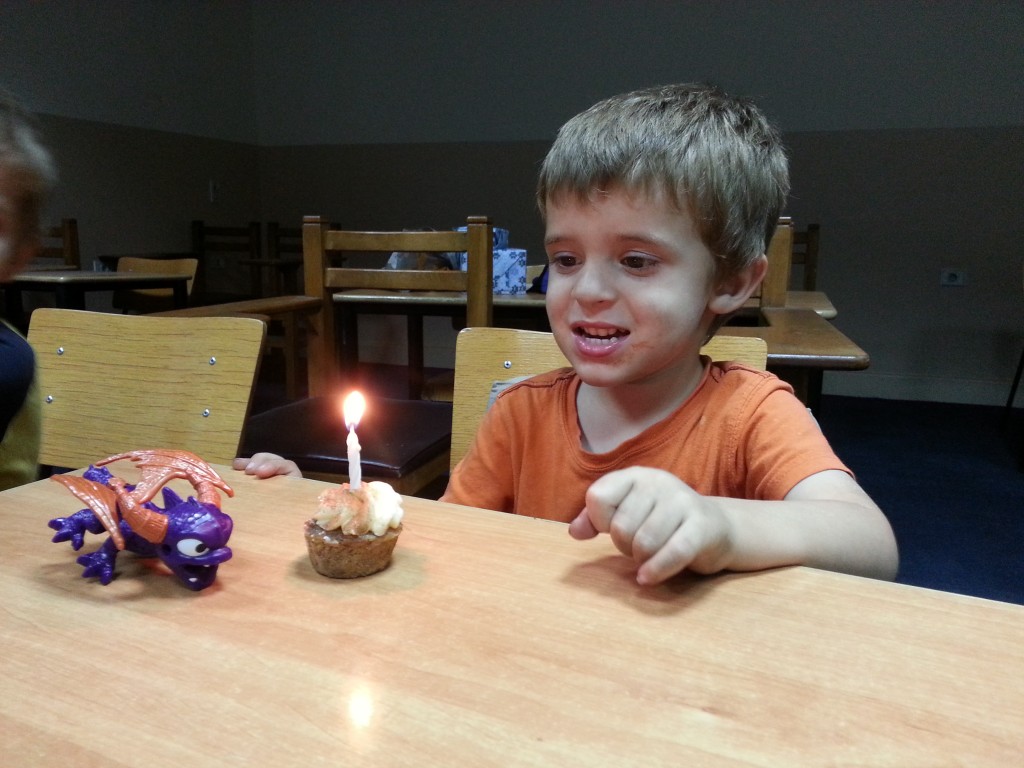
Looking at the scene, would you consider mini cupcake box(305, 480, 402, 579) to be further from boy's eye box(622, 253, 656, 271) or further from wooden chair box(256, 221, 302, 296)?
wooden chair box(256, 221, 302, 296)

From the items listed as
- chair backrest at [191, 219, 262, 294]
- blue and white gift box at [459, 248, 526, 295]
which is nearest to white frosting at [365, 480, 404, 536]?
blue and white gift box at [459, 248, 526, 295]

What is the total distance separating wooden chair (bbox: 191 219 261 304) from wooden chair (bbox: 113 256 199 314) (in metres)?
0.19

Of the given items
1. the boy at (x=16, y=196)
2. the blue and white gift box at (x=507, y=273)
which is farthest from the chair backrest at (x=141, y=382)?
the blue and white gift box at (x=507, y=273)

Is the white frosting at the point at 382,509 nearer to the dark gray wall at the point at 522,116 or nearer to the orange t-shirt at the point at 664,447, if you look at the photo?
the orange t-shirt at the point at 664,447

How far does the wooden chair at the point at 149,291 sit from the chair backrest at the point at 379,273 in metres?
1.85

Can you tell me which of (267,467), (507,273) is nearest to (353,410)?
(267,467)

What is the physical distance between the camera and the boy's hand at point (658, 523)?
18.6 inches

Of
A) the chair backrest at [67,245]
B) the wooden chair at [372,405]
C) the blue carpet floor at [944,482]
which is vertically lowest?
the blue carpet floor at [944,482]

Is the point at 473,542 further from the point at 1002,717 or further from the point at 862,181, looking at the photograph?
the point at 862,181

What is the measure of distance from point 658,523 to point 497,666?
5.8 inches

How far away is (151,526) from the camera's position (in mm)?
496

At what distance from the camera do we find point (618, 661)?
15.8 inches

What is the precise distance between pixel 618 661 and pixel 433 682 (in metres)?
0.10

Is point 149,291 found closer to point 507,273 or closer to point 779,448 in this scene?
point 507,273
